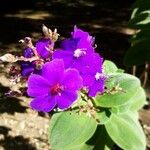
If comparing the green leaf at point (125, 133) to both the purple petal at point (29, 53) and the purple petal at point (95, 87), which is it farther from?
the purple petal at point (29, 53)

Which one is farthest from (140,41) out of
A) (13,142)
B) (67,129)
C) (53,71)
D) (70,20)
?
(70,20)

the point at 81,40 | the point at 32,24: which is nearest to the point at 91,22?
the point at 32,24

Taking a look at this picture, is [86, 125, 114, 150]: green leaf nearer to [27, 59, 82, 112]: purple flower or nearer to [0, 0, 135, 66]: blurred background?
[27, 59, 82, 112]: purple flower

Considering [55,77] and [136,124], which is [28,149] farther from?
[55,77]

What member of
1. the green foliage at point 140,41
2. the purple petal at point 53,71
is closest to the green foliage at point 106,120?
the purple petal at point 53,71

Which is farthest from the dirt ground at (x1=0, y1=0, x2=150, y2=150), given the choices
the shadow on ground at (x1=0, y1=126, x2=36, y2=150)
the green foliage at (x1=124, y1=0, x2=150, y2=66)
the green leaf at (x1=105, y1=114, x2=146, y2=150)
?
the green leaf at (x1=105, y1=114, x2=146, y2=150)

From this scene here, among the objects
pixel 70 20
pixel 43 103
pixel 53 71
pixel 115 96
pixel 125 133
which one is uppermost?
pixel 53 71

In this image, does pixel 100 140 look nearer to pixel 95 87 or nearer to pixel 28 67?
pixel 95 87
